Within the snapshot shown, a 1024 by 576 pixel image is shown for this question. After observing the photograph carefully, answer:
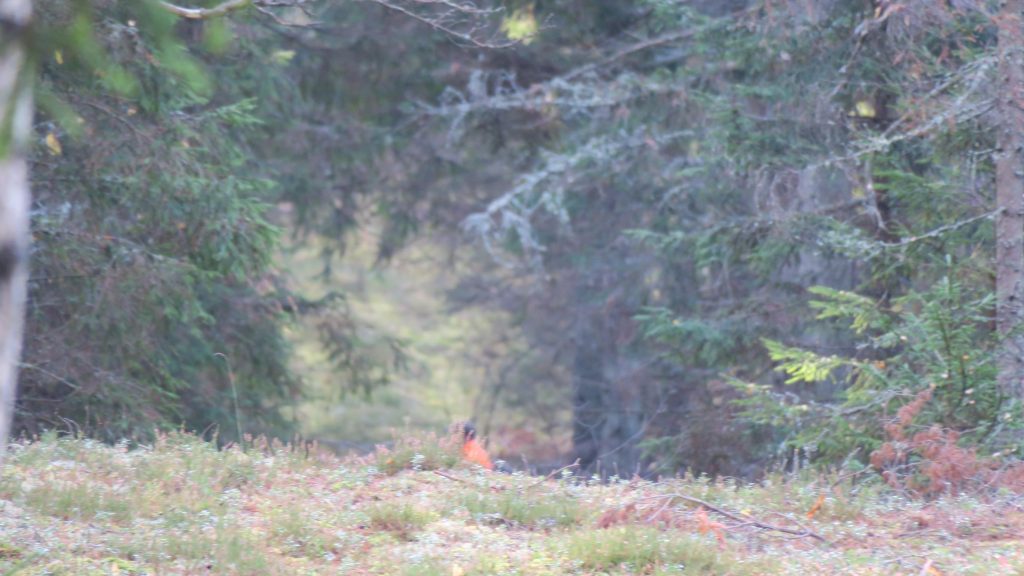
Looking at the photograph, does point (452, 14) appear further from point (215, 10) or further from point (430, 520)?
point (430, 520)

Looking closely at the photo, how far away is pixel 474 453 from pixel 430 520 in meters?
1.85

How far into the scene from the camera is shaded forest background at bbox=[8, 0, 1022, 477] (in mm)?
9805

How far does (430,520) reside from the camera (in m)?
6.50

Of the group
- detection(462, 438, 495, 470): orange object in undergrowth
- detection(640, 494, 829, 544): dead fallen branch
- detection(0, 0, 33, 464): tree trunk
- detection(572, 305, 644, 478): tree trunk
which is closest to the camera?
detection(0, 0, 33, 464): tree trunk

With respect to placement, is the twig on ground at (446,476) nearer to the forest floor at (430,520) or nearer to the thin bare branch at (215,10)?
the forest floor at (430,520)

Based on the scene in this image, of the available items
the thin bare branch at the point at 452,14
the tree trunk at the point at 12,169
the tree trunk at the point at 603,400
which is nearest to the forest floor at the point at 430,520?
the tree trunk at the point at 12,169

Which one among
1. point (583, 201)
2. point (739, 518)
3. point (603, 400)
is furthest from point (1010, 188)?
point (603, 400)

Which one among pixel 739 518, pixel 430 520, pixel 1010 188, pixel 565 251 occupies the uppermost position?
pixel 1010 188

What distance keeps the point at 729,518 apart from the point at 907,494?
1.71 m

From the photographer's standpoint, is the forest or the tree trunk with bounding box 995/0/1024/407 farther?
the tree trunk with bounding box 995/0/1024/407

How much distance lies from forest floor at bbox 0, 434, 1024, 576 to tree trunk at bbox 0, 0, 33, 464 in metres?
1.76

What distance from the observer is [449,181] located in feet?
65.3

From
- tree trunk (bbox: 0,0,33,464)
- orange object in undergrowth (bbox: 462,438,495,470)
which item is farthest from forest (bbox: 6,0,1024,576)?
orange object in undergrowth (bbox: 462,438,495,470)

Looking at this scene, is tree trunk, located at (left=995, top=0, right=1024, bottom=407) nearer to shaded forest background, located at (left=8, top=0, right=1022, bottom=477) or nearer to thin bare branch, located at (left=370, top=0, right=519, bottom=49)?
shaded forest background, located at (left=8, top=0, right=1022, bottom=477)
